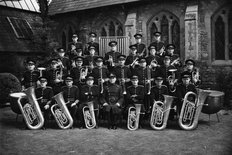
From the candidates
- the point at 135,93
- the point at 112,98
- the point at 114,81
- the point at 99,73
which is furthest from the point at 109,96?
the point at 99,73

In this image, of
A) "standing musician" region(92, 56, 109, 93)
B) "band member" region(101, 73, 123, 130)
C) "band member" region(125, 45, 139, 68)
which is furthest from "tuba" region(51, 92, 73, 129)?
"band member" region(125, 45, 139, 68)

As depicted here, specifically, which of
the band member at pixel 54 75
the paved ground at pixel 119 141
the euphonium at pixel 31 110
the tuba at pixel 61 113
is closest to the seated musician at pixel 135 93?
the paved ground at pixel 119 141

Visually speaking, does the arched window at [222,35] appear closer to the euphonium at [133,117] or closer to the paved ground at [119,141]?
the paved ground at [119,141]

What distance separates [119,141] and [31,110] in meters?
3.04

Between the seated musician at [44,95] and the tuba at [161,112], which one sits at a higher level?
the seated musician at [44,95]

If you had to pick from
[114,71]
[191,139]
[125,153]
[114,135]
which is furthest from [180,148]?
[114,71]

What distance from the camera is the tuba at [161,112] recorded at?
7125mm

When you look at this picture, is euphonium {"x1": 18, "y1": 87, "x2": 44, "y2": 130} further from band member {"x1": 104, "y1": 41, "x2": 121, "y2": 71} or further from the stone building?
the stone building

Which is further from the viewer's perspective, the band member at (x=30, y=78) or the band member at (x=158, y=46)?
the band member at (x=158, y=46)

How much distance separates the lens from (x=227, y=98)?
1077cm

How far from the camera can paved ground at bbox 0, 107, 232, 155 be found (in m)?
5.30

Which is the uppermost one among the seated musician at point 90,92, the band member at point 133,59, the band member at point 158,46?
the band member at point 158,46

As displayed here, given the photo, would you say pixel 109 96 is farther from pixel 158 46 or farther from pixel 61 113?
pixel 158 46

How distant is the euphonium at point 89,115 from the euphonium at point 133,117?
1.05 metres
